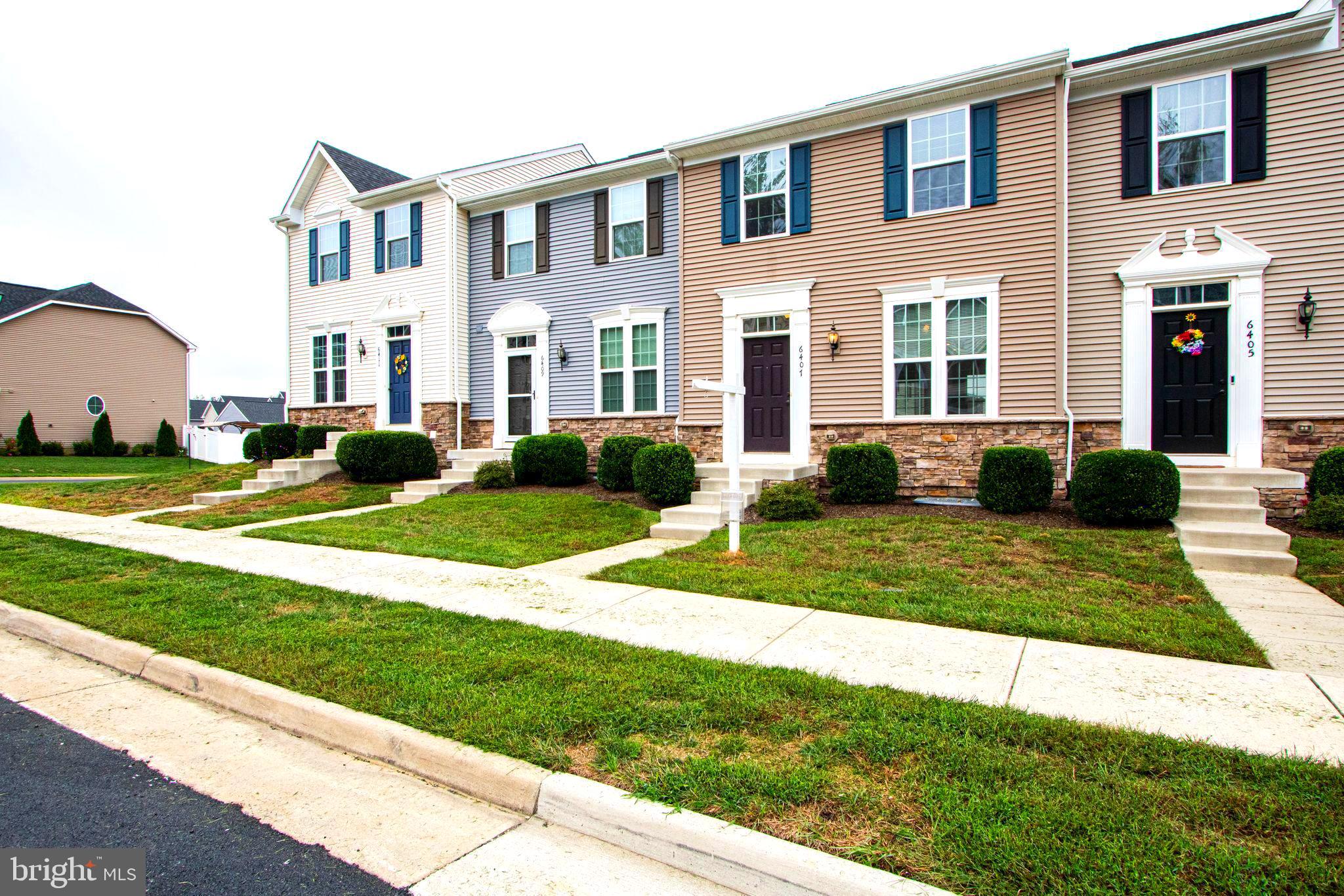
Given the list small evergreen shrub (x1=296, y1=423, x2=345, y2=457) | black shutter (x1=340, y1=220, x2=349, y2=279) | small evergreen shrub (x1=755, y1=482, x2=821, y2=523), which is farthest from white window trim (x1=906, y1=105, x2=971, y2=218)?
black shutter (x1=340, y1=220, x2=349, y2=279)

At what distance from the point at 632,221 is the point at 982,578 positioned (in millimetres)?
9838

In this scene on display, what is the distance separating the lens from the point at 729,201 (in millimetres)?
12086

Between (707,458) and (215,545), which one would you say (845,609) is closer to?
(707,458)

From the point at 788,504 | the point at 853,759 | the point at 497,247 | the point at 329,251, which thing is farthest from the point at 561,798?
the point at 329,251

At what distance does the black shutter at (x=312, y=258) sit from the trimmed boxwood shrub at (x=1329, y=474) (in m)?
19.2

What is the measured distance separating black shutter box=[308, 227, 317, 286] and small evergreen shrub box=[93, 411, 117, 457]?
729 inches

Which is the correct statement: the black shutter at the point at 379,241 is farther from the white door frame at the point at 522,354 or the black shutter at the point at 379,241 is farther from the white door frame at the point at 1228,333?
the white door frame at the point at 1228,333

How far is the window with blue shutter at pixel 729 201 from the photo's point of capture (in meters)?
12.0

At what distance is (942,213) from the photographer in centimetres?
1041

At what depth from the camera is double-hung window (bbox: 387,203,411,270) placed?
51.3 ft

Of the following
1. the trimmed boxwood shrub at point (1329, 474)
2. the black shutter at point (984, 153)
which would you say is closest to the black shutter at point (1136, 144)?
the black shutter at point (984, 153)

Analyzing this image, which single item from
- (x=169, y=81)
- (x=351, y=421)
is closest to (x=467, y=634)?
(x=351, y=421)

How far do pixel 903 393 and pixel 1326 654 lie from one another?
6868 millimetres

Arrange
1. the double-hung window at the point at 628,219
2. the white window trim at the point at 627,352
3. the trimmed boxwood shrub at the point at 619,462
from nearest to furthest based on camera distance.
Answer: the trimmed boxwood shrub at the point at 619,462 < the white window trim at the point at 627,352 < the double-hung window at the point at 628,219
